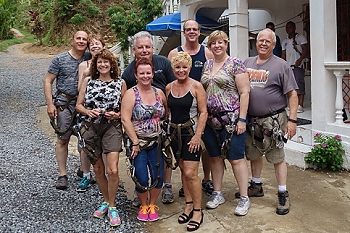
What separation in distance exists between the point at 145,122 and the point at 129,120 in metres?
0.16

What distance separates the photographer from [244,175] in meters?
3.97

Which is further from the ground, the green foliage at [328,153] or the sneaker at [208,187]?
the green foliage at [328,153]

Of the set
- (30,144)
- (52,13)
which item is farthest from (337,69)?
(52,13)

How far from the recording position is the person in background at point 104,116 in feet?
12.5

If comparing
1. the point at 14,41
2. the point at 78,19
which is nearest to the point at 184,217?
the point at 78,19

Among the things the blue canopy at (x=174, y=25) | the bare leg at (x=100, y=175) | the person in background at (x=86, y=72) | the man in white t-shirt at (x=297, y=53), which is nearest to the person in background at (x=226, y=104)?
the bare leg at (x=100, y=175)

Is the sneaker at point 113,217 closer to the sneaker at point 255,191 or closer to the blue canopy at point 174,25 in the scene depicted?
the sneaker at point 255,191

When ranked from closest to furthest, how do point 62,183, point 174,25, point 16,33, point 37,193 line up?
point 37,193 < point 62,183 < point 174,25 < point 16,33

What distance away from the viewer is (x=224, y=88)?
3824 millimetres

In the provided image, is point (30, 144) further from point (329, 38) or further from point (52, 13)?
point (52, 13)

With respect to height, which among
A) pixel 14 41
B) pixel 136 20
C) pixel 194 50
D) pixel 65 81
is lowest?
pixel 65 81

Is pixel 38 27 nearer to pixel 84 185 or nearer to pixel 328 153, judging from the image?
pixel 84 185

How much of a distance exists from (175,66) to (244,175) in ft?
4.18

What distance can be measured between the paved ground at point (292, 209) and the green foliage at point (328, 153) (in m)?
0.13
